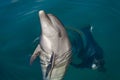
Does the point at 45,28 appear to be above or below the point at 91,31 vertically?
above

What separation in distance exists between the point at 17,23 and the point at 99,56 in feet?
9.16

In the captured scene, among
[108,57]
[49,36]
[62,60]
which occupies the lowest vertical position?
Answer: [108,57]

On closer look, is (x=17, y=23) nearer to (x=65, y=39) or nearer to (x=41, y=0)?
(x=41, y=0)

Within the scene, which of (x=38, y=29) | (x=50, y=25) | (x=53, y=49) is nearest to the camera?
(x=50, y=25)

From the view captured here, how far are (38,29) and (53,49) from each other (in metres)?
2.42

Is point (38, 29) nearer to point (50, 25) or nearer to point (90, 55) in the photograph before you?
point (90, 55)

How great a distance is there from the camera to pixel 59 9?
1036 centimetres

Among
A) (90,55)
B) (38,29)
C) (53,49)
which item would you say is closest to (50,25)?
(53,49)

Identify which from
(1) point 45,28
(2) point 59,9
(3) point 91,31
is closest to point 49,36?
(1) point 45,28

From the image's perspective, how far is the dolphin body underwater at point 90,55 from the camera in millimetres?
8307

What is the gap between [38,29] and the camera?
9617 millimetres

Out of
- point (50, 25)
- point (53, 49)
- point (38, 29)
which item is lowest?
point (38, 29)

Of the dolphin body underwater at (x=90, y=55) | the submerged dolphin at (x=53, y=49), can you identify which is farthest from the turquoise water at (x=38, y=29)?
the submerged dolphin at (x=53, y=49)

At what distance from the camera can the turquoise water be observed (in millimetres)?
8211
